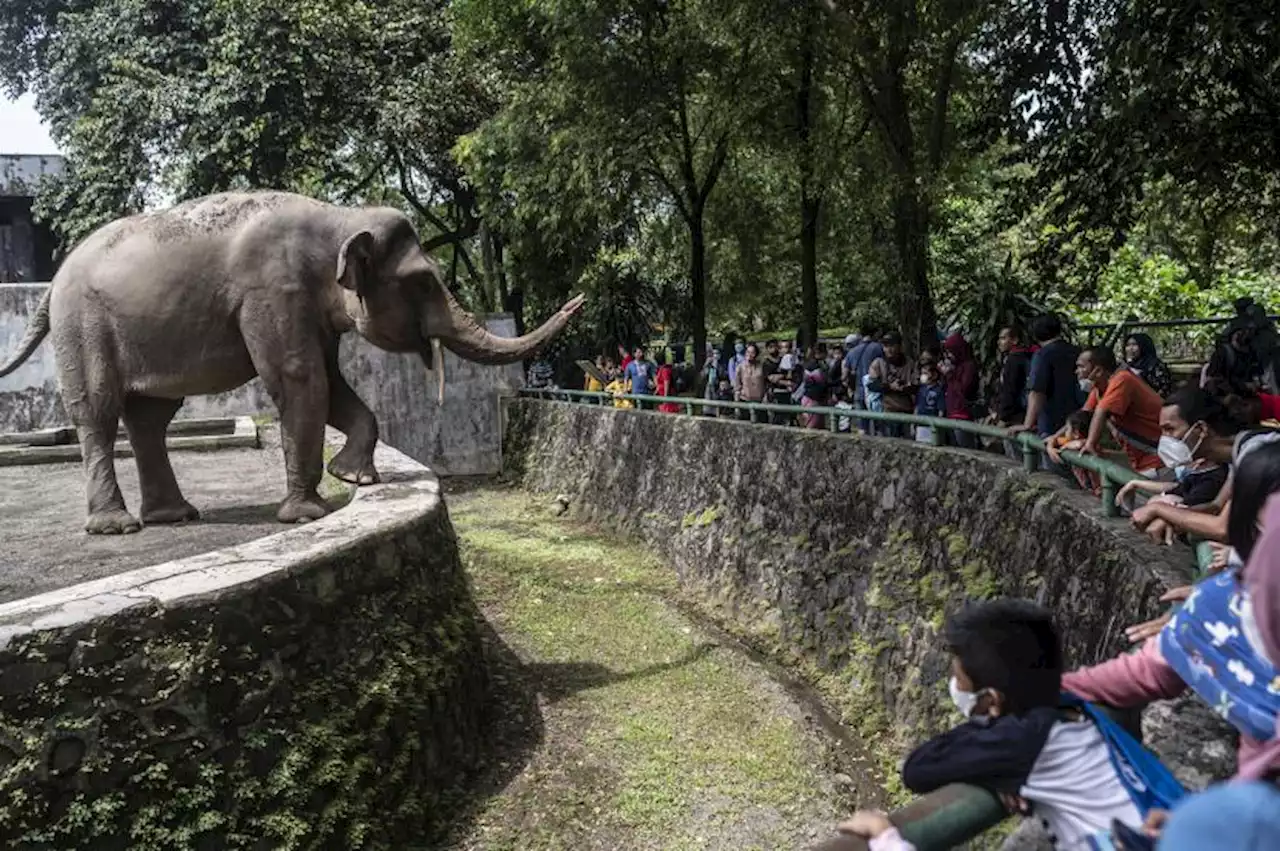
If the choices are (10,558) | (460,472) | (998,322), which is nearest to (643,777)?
(10,558)

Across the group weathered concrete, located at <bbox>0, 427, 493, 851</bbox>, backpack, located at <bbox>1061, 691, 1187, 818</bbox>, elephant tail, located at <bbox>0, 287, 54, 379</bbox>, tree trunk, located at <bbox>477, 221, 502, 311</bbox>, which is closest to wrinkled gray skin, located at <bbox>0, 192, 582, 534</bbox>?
elephant tail, located at <bbox>0, 287, 54, 379</bbox>

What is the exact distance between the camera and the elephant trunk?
6.80 metres

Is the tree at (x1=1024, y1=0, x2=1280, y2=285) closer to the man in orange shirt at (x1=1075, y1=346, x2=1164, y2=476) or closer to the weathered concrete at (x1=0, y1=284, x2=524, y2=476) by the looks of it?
the man in orange shirt at (x1=1075, y1=346, x2=1164, y2=476)

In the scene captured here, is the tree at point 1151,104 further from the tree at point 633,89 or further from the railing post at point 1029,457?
the tree at point 633,89

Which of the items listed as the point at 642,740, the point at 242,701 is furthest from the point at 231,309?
the point at 642,740

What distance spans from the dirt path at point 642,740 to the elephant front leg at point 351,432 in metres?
1.80

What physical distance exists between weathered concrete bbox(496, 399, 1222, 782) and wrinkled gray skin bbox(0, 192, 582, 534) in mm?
2629

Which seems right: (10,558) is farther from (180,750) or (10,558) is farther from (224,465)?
(224,465)

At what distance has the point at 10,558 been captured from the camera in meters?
5.83

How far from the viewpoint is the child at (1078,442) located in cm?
500

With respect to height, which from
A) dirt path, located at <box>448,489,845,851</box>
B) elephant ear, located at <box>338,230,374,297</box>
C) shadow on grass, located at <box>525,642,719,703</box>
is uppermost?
elephant ear, located at <box>338,230,374,297</box>

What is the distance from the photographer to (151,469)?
6.81m

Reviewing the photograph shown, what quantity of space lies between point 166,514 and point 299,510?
1.07m

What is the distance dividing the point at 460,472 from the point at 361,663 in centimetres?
1338
